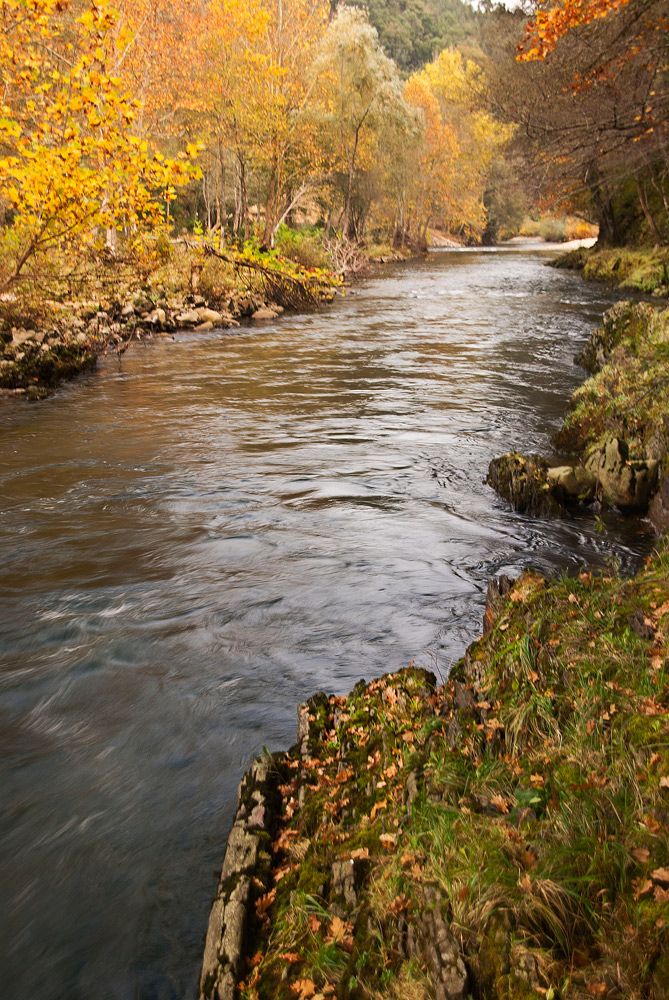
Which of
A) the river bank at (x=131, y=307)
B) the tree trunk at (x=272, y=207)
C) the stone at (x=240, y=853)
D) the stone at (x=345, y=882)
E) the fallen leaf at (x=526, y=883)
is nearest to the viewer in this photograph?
the fallen leaf at (x=526, y=883)

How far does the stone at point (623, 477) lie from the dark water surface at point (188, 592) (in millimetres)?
329

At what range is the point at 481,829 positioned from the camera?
2.26m

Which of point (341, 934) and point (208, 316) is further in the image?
point (208, 316)

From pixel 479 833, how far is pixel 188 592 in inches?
138

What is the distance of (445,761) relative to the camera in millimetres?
2713

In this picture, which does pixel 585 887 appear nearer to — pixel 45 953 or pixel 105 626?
pixel 45 953

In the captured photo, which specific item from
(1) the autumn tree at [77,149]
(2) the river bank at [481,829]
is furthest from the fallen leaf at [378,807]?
(1) the autumn tree at [77,149]

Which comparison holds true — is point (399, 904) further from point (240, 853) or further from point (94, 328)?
point (94, 328)

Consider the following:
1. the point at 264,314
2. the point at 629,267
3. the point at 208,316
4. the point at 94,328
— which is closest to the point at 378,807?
the point at 94,328

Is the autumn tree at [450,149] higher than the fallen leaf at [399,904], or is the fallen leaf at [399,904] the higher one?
the autumn tree at [450,149]

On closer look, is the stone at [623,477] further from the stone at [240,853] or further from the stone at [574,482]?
the stone at [240,853]

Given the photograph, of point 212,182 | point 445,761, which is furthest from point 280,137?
point 445,761

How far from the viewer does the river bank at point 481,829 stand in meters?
1.85

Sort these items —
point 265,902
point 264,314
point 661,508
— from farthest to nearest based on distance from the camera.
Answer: point 264,314
point 661,508
point 265,902
